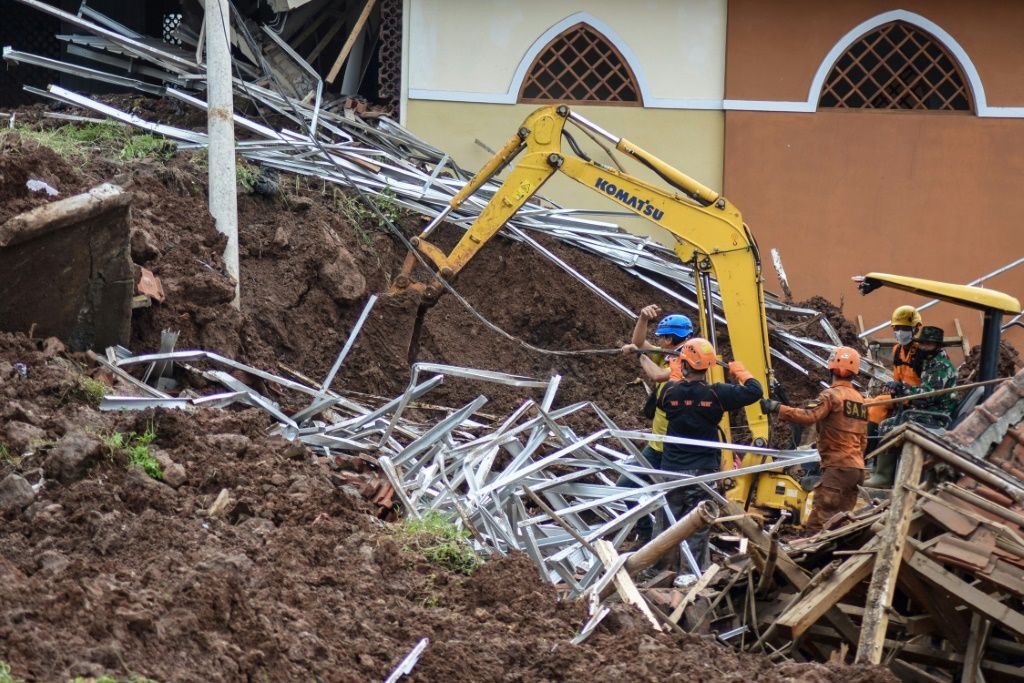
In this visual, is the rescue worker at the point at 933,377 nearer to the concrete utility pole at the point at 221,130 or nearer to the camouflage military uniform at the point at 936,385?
the camouflage military uniform at the point at 936,385

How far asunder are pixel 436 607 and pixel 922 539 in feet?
8.73

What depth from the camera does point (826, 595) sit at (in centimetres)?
709

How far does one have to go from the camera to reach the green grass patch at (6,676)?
15.0ft

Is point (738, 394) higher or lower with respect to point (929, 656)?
higher

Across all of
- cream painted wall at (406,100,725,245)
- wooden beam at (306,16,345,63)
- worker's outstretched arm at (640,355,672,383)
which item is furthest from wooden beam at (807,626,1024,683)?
wooden beam at (306,16,345,63)

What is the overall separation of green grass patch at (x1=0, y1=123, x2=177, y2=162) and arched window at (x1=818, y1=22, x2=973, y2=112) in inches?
290

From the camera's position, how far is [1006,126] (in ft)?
51.2

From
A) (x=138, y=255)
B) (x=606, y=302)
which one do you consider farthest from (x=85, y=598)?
(x=606, y=302)

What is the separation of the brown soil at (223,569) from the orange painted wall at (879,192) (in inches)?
246

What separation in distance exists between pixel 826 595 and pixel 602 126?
9.35m

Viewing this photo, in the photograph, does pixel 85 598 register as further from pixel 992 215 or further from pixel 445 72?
pixel 992 215

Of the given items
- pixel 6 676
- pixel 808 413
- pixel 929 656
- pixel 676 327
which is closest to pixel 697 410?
pixel 808 413

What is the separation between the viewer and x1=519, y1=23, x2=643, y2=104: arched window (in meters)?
15.8

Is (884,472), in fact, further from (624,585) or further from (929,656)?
(624,585)
